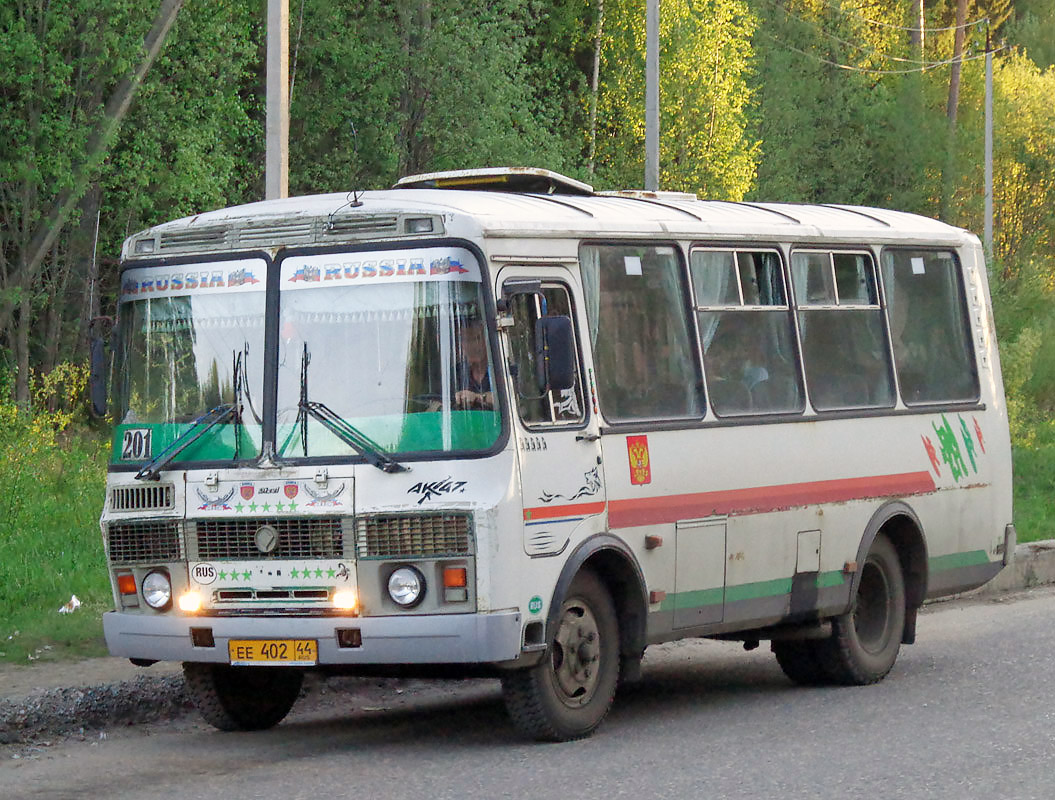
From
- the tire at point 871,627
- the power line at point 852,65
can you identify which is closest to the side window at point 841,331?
the tire at point 871,627

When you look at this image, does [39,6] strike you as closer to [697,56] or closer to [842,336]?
[842,336]

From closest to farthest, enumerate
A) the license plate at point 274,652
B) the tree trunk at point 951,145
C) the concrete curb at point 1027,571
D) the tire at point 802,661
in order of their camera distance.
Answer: the license plate at point 274,652, the tire at point 802,661, the concrete curb at point 1027,571, the tree trunk at point 951,145

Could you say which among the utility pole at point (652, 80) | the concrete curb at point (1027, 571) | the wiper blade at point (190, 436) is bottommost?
the concrete curb at point (1027, 571)

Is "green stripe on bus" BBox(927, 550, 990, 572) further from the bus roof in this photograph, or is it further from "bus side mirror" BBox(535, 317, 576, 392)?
"bus side mirror" BBox(535, 317, 576, 392)

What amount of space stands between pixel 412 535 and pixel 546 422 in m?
0.93

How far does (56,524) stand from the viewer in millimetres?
17094

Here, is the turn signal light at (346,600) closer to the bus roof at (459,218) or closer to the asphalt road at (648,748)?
the asphalt road at (648,748)

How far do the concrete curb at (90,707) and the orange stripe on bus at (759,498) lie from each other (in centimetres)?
281

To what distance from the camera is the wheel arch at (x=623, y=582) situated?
10.0 metres

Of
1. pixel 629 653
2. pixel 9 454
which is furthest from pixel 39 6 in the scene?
pixel 629 653

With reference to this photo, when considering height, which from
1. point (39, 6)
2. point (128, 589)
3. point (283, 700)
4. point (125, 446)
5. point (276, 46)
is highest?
point (39, 6)

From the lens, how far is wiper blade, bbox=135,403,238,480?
983 centimetres

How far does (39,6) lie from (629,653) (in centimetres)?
1990

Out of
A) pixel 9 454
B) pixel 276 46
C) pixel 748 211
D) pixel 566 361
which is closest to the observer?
pixel 566 361
